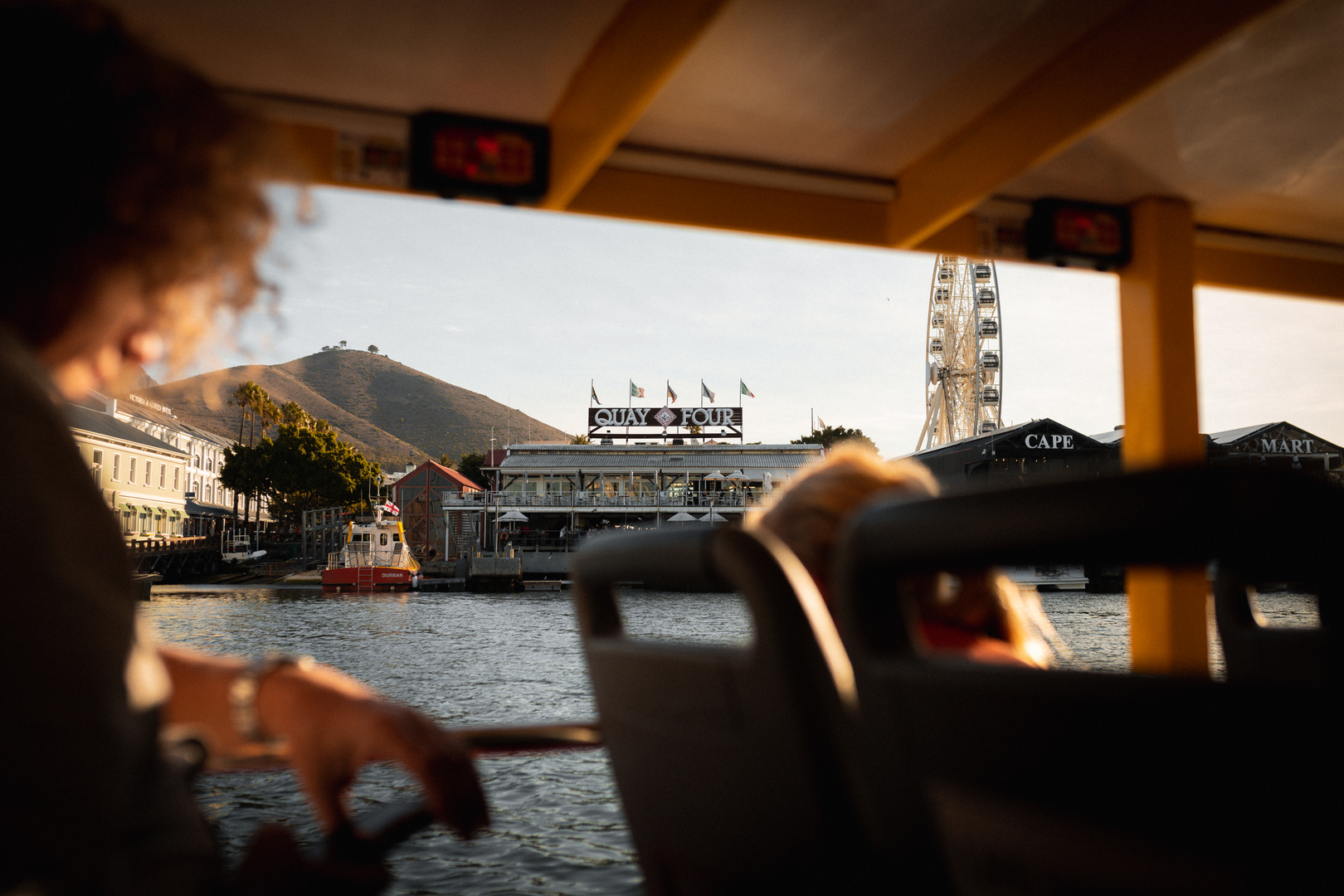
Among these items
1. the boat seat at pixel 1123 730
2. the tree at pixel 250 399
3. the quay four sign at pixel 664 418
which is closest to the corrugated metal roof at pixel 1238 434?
the quay four sign at pixel 664 418

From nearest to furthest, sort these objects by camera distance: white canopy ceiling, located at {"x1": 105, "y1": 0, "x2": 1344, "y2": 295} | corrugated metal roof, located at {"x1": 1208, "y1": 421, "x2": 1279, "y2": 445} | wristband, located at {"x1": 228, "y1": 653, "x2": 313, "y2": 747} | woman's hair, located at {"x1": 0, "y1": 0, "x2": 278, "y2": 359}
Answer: woman's hair, located at {"x1": 0, "y1": 0, "x2": 278, "y2": 359} < wristband, located at {"x1": 228, "y1": 653, "x2": 313, "y2": 747} < white canopy ceiling, located at {"x1": 105, "y1": 0, "x2": 1344, "y2": 295} < corrugated metal roof, located at {"x1": 1208, "y1": 421, "x2": 1279, "y2": 445}

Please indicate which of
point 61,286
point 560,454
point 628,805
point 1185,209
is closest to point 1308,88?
point 1185,209

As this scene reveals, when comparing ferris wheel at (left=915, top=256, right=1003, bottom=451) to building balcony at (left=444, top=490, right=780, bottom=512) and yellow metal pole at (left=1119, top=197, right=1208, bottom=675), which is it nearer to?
building balcony at (left=444, top=490, right=780, bottom=512)

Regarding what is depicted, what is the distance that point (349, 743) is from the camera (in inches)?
35.0

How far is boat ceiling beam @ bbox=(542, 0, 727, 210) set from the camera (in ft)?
10.2

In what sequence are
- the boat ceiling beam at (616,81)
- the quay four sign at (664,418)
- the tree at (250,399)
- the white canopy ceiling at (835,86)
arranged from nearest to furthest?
the boat ceiling beam at (616,81)
the white canopy ceiling at (835,86)
the quay four sign at (664,418)
the tree at (250,399)

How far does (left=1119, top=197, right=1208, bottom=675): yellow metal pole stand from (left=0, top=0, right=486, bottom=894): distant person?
4.66m

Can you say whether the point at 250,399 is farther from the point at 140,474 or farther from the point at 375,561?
the point at 375,561

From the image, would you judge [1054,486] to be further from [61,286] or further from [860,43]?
[860,43]

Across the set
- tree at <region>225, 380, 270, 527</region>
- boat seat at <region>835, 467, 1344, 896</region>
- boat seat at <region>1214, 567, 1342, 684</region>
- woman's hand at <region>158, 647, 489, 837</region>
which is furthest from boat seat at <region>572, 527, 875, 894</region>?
tree at <region>225, 380, 270, 527</region>

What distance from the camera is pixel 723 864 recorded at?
0.91 meters

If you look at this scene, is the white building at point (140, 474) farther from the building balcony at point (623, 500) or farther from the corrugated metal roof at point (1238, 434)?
the corrugated metal roof at point (1238, 434)

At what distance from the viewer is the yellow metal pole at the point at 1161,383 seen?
4.70 meters

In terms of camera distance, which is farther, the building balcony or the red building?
the red building
